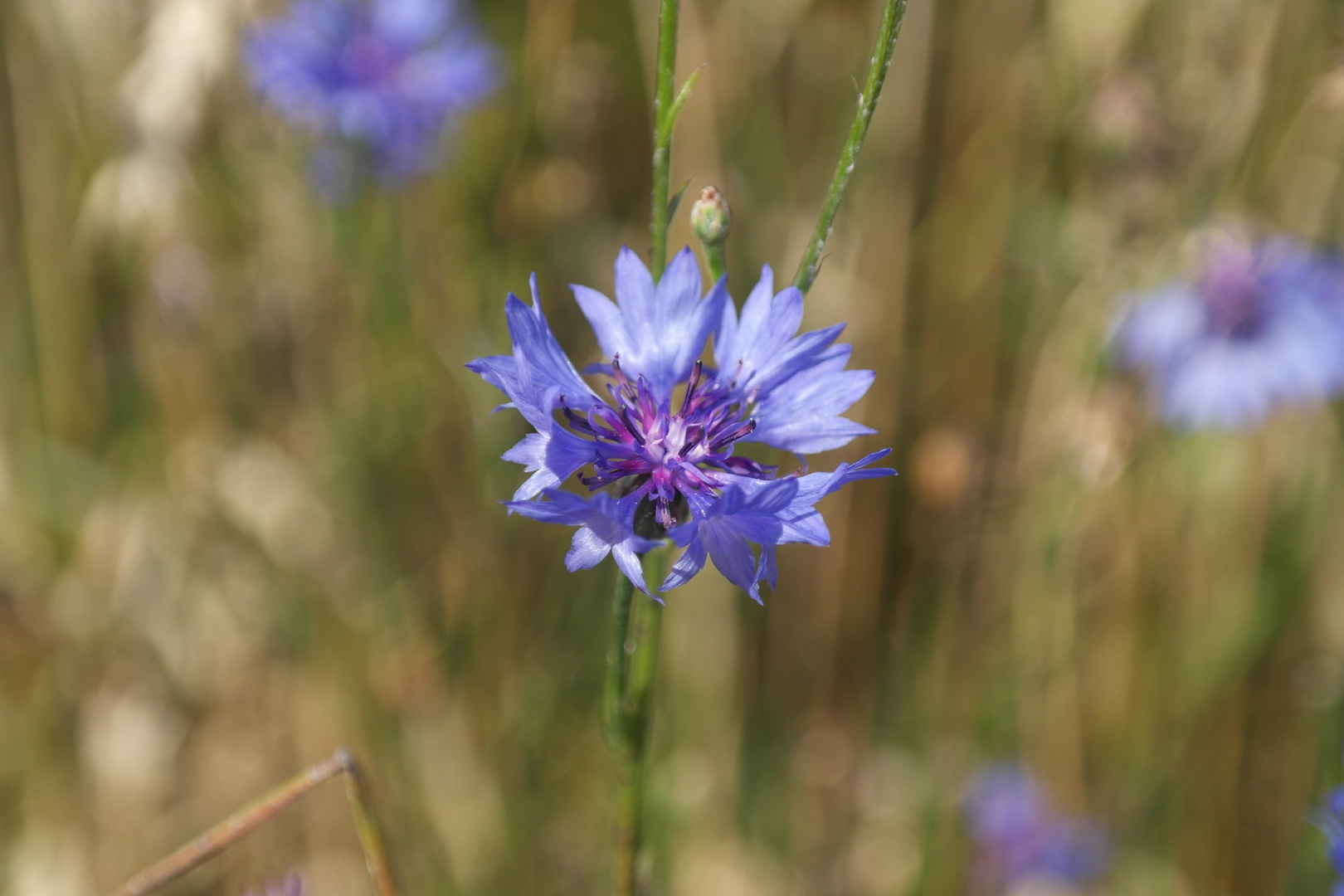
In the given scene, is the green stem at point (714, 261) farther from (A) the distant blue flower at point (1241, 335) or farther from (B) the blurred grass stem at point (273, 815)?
(A) the distant blue flower at point (1241, 335)

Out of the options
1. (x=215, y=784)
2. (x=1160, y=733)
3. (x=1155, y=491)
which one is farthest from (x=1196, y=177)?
(x=215, y=784)

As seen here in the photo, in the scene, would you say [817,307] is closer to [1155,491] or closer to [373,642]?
[1155,491]

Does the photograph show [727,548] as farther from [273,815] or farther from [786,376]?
[273,815]

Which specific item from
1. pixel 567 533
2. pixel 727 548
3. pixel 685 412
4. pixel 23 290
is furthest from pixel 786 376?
pixel 23 290

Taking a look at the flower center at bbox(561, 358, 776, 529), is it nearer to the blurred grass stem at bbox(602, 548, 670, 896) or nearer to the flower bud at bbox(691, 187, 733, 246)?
the blurred grass stem at bbox(602, 548, 670, 896)

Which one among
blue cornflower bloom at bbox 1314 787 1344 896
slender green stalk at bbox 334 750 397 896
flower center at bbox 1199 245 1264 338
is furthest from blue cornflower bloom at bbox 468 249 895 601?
flower center at bbox 1199 245 1264 338
